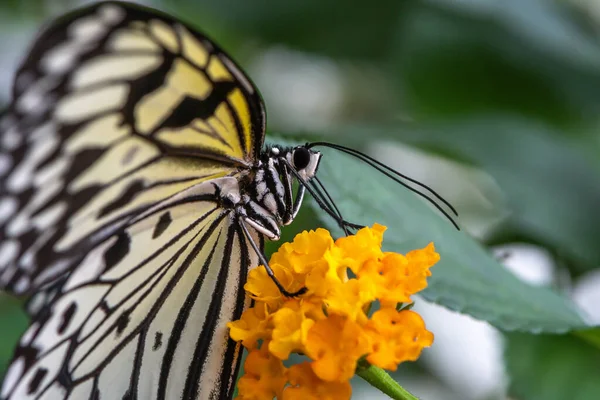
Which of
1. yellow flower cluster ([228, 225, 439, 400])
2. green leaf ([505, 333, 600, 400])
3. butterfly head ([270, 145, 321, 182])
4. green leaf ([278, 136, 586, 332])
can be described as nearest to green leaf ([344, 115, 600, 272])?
green leaf ([505, 333, 600, 400])

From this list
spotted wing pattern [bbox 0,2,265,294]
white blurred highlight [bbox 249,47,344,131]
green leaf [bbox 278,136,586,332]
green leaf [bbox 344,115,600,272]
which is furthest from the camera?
white blurred highlight [bbox 249,47,344,131]

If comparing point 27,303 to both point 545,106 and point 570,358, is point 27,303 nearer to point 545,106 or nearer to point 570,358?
point 570,358

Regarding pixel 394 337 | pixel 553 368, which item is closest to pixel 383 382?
pixel 394 337

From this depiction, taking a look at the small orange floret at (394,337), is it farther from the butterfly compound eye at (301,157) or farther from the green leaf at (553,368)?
the green leaf at (553,368)

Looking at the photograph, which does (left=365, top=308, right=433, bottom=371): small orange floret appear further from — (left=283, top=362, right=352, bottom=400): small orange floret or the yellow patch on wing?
the yellow patch on wing

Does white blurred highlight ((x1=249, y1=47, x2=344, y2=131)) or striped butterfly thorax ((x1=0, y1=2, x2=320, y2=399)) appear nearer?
striped butterfly thorax ((x1=0, y1=2, x2=320, y2=399))

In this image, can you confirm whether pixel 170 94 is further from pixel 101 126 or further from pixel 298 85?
pixel 298 85

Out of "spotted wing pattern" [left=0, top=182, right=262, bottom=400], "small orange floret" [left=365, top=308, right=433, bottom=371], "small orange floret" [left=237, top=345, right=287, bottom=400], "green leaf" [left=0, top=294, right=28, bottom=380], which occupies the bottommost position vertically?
"green leaf" [left=0, top=294, right=28, bottom=380]

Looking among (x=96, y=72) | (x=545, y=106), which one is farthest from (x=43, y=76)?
(x=545, y=106)
